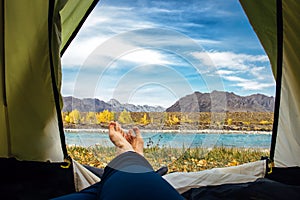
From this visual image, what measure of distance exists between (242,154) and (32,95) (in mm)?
1132

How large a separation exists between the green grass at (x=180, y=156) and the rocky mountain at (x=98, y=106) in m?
0.17

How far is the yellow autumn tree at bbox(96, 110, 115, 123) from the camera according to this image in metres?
1.39

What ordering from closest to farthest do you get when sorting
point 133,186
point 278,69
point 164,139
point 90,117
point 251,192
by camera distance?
point 133,186, point 251,192, point 90,117, point 164,139, point 278,69

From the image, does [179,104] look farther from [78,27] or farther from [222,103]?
[78,27]

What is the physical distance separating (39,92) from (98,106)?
237mm

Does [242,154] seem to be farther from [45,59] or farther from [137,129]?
[45,59]

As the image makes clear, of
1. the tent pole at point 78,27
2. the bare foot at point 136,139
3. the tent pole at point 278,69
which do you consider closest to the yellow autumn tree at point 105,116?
the bare foot at point 136,139

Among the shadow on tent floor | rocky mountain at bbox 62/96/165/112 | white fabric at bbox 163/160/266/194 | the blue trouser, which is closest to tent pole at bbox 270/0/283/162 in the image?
white fabric at bbox 163/160/266/194

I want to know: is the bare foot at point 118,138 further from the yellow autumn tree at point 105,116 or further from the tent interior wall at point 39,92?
the tent interior wall at point 39,92

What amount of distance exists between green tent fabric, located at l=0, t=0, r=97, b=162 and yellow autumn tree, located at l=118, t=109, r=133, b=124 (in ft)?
0.87

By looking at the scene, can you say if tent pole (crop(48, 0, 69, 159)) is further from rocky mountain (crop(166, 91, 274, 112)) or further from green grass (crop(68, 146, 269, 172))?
rocky mountain (crop(166, 91, 274, 112))

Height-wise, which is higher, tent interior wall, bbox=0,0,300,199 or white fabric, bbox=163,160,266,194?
tent interior wall, bbox=0,0,300,199

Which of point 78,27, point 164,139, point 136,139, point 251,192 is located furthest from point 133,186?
point 78,27

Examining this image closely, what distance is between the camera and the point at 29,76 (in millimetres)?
1335
